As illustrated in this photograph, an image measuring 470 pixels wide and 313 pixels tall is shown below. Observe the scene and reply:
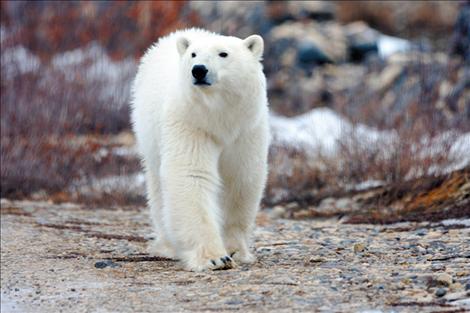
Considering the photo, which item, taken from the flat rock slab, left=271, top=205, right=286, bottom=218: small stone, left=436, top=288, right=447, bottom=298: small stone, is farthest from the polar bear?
left=271, top=205, right=286, bottom=218: small stone

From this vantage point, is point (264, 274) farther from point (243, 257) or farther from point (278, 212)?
point (278, 212)

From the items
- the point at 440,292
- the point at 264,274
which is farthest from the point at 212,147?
the point at 440,292

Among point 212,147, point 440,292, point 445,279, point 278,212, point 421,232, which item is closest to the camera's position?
point 440,292

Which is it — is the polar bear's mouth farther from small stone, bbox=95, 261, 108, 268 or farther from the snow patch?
the snow patch

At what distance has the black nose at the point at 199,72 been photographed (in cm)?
612

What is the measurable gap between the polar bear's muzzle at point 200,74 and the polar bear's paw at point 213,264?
3.64ft

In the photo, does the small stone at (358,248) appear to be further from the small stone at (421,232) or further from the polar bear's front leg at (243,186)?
the small stone at (421,232)

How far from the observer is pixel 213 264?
242 inches

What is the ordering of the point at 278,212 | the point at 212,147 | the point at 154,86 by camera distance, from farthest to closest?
1. the point at 278,212
2. the point at 154,86
3. the point at 212,147

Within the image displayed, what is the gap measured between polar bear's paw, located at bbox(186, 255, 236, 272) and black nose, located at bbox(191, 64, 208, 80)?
1.14 metres

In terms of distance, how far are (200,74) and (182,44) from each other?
1.60ft

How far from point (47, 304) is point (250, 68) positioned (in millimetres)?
2166

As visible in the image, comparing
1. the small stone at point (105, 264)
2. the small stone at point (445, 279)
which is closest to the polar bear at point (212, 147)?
the small stone at point (105, 264)

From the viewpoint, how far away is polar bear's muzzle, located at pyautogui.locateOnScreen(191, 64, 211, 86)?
6.13 m
